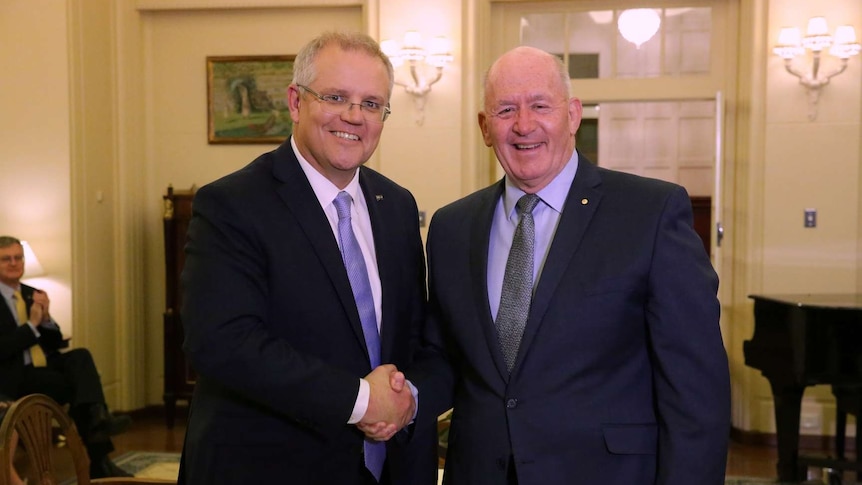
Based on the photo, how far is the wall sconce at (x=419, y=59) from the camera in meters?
6.54

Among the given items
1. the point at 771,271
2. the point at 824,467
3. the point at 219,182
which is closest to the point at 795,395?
the point at 824,467

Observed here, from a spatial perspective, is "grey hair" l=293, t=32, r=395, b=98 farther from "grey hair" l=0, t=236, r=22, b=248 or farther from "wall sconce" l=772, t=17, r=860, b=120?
"wall sconce" l=772, t=17, r=860, b=120

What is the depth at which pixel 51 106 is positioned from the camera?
21.8 ft

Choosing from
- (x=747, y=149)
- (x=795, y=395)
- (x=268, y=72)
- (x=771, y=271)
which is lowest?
(x=795, y=395)

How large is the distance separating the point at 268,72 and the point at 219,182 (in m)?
5.22

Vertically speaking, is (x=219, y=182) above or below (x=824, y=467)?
above

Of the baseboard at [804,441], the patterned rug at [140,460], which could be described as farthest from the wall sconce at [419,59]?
the baseboard at [804,441]

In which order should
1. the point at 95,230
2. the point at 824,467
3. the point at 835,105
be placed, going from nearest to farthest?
the point at 824,467 → the point at 835,105 → the point at 95,230

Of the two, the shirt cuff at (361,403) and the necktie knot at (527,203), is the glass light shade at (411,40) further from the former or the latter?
the shirt cuff at (361,403)

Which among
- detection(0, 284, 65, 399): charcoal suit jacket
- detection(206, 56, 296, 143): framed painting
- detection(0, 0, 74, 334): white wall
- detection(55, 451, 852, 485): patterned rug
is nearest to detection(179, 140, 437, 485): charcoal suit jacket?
detection(55, 451, 852, 485): patterned rug

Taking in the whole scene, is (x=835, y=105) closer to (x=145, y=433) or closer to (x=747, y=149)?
(x=747, y=149)

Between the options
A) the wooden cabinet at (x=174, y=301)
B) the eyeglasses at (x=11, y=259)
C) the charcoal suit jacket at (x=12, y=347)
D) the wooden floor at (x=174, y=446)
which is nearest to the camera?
the charcoal suit jacket at (x=12, y=347)

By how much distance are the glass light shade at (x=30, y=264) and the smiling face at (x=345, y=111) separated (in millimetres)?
4737

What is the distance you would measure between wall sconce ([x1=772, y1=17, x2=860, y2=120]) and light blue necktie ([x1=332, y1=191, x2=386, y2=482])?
487 centimetres
